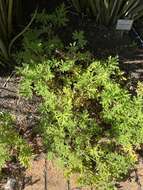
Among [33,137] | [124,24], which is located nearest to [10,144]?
[33,137]

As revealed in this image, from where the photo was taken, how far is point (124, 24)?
339 centimetres

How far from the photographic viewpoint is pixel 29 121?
309 centimetres

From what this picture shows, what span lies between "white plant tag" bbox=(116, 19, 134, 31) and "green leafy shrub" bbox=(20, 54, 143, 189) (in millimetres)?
441

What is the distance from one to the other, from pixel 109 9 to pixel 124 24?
6.0 inches

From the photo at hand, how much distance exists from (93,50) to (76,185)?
999 mm

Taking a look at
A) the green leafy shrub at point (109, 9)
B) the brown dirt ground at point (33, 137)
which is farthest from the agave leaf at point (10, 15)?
the green leafy shrub at point (109, 9)

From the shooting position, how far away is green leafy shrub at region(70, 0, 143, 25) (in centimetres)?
338

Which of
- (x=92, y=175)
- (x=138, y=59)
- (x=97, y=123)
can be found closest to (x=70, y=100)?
(x=97, y=123)

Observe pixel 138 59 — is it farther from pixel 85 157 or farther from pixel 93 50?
pixel 85 157

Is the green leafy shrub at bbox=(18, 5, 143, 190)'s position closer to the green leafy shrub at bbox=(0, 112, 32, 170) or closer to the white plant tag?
the green leafy shrub at bbox=(0, 112, 32, 170)

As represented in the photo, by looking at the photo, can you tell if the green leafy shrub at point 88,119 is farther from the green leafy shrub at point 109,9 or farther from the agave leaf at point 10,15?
the green leafy shrub at point 109,9

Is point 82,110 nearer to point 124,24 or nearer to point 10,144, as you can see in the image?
point 10,144

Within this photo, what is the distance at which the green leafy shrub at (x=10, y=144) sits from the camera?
2824 millimetres

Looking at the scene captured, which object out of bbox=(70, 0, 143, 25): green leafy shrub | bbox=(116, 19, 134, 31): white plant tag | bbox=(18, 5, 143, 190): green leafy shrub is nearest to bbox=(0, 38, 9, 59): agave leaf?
bbox=(18, 5, 143, 190): green leafy shrub
